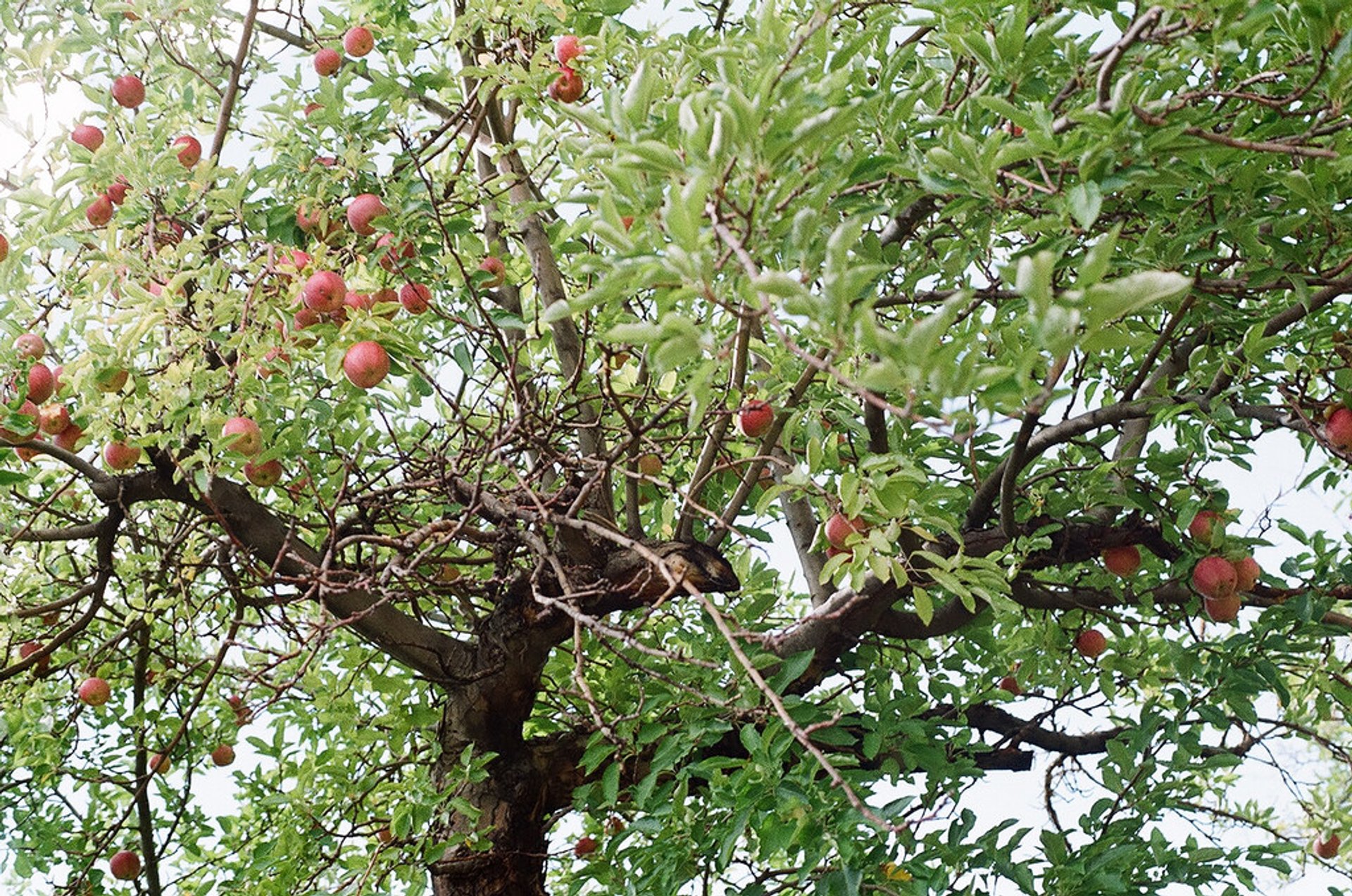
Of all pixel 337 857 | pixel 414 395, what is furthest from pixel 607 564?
pixel 337 857

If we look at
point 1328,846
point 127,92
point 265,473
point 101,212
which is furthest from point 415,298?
point 1328,846

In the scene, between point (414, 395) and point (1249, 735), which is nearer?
point (414, 395)

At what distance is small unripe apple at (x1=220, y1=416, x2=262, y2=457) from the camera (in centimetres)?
233

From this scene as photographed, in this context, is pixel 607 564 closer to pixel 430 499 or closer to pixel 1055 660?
pixel 430 499

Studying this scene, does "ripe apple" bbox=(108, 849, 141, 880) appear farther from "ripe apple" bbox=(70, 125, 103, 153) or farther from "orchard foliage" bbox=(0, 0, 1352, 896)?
"ripe apple" bbox=(70, 125, 103, 153)

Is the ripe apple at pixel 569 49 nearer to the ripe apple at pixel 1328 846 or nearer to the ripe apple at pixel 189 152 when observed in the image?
the ripe apple at pixel 189 152

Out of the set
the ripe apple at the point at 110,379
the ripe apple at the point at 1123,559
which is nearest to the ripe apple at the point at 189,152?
the ripe apple at the point at 110,379

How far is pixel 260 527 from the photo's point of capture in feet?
9.03

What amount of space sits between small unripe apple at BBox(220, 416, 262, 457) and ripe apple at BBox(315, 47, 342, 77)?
1.19 metres

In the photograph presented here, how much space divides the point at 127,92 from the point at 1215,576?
3070 mm

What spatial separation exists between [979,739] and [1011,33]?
8.11 ft

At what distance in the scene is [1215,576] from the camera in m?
2.82

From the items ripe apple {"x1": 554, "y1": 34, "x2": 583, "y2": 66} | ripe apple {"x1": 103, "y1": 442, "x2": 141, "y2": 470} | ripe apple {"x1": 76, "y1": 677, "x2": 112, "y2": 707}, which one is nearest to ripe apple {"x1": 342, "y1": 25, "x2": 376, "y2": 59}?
ripe apple {"x1": 554, "y1": 34, "x2": 583, "y2": 66}

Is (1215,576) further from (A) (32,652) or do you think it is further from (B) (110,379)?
(A) (32,652)
